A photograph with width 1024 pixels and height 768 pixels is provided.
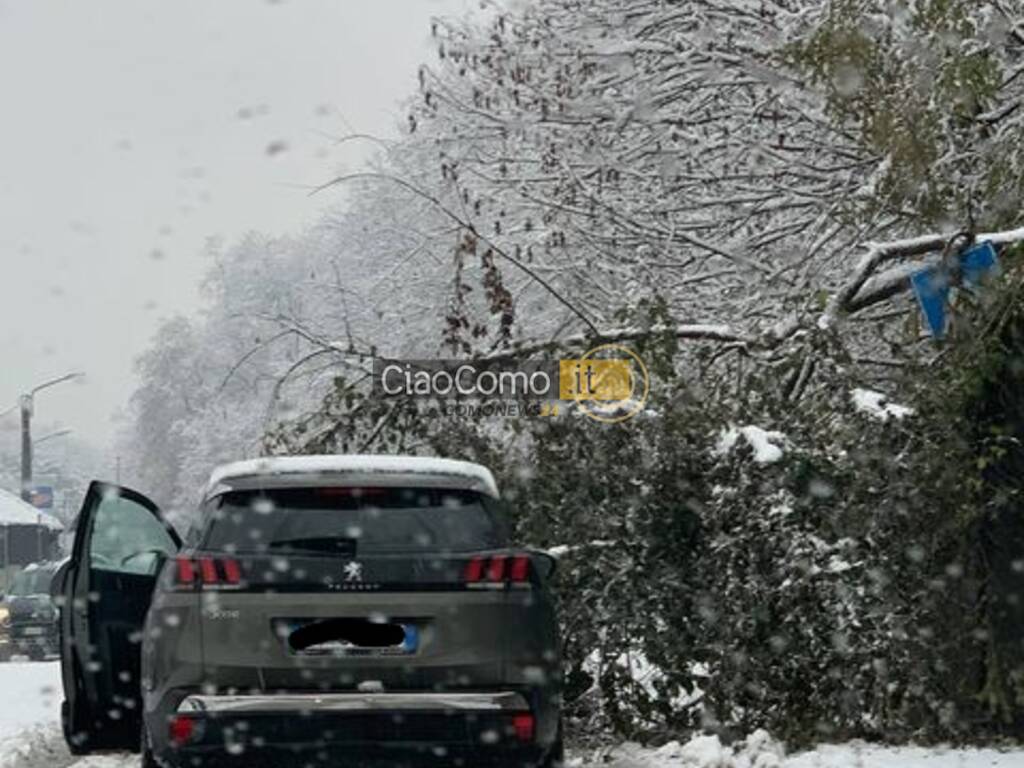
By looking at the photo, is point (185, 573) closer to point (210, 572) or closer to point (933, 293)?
point (210, 572)

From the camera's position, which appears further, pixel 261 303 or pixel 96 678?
pixel 261 303

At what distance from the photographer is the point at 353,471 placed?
28.1ft

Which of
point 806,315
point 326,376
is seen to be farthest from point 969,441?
point 326,376

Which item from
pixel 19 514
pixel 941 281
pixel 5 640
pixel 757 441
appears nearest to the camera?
pixel 941 281

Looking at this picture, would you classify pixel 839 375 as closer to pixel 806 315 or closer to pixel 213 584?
pixel 806 315

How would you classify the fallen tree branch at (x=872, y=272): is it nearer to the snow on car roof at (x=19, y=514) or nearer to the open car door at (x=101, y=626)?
the open car door at (x=101, y=626)

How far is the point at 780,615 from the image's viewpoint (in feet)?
36.6

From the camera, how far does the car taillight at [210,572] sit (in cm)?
827

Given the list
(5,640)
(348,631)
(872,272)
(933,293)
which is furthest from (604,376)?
(5,640)

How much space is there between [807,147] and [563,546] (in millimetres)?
8651

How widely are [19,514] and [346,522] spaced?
5779cm

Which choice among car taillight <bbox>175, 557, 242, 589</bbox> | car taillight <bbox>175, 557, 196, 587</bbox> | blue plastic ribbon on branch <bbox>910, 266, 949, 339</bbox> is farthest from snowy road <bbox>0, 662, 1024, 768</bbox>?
car taillight <bbox>175, 557, 196, 587</bbox>

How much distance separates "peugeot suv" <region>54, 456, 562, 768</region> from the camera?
816cm

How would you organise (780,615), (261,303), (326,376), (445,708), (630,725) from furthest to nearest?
(261,303), (326,376), (630,725), (780,615), (445,708)
